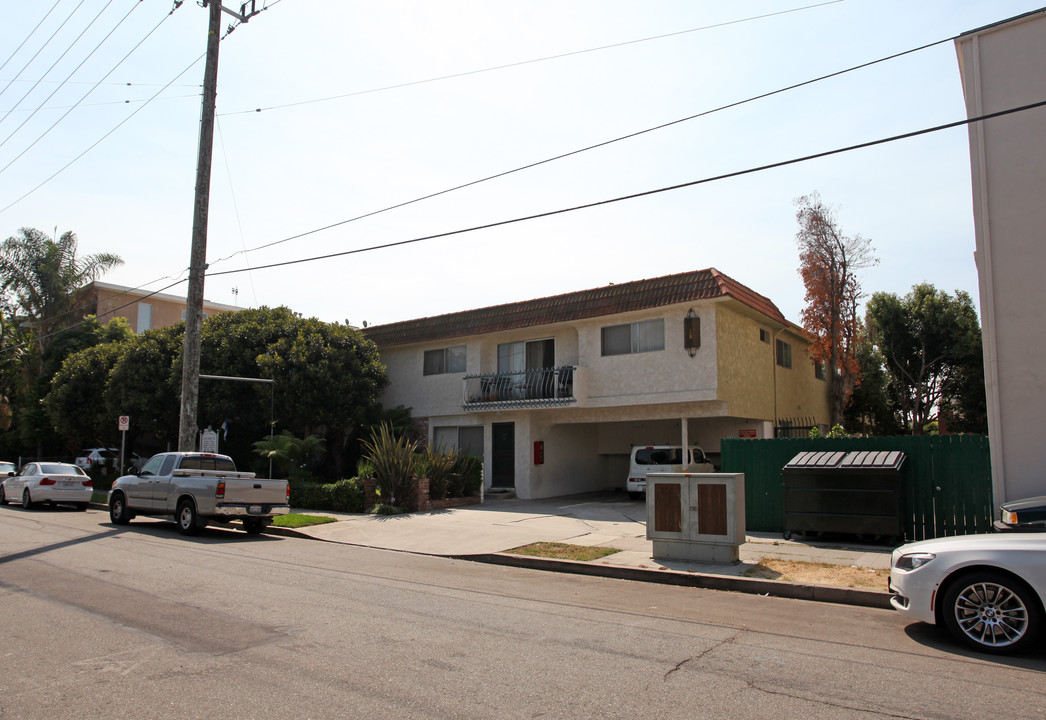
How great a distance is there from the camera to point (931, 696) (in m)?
5.19

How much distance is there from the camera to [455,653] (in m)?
6.07

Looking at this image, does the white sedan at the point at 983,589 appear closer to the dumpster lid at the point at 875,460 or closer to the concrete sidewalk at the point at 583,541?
the concrete sidewalk at the point at 583,541

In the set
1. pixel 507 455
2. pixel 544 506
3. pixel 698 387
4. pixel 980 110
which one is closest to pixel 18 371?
pixel 507 455

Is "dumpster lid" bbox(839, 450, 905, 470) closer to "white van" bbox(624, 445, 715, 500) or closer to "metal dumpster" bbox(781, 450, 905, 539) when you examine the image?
"metal dumpster" bbox(781, 450, 905, 539)

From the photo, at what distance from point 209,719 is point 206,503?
10691 mm

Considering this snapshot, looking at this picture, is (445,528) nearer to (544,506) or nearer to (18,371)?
(544,506)

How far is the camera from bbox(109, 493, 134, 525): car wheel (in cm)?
1620

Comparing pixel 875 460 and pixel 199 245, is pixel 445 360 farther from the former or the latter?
pixel 875 460

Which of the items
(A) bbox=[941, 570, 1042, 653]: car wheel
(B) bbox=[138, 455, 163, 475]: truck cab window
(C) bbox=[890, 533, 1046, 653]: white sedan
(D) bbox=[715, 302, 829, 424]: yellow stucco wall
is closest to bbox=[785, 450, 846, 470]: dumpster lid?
(C) bbox=[890, 533, 1046, 653]: white sedan

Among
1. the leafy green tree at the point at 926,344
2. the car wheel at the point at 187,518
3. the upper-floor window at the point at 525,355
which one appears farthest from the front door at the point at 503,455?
the leafy green tree at the point at 926,344

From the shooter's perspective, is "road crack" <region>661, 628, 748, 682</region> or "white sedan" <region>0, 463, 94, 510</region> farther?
"white sedan" <region>0, 463, 94, 510</region>

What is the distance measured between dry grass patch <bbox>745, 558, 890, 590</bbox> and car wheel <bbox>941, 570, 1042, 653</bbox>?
7.60 feet

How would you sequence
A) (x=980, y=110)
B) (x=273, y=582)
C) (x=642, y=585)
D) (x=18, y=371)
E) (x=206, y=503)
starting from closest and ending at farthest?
(x=273, y=582), (x=642, y=585), (x=980, y=110), (x=206, y=503), (x=18, y=371)

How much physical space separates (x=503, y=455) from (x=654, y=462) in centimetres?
502
